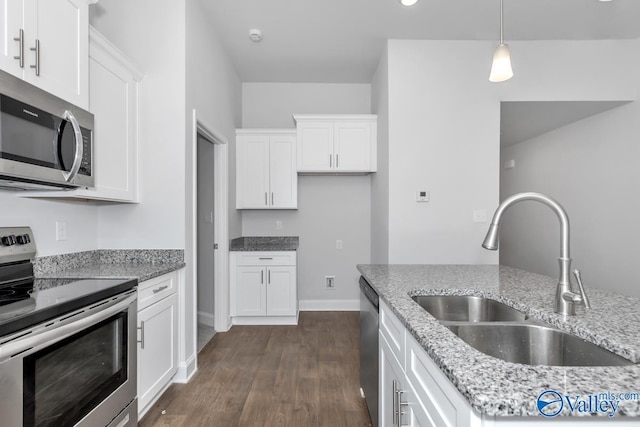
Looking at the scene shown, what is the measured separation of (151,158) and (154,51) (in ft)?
2.61

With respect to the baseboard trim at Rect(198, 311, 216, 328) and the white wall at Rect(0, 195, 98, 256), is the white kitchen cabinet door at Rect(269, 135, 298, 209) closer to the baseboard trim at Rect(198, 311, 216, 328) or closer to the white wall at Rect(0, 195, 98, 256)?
the baseboard trim at Rect(198, 311, 216, 328)

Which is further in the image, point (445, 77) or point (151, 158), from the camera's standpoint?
point (445, 77)

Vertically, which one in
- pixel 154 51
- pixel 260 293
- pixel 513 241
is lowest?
pixel 260 293

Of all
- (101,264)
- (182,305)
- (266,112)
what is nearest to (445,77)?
(266,112)

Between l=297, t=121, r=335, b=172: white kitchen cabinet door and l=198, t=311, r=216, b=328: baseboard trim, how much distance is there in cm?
206

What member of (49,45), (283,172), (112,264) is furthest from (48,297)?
(283,172)

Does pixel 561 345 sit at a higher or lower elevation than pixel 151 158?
lower

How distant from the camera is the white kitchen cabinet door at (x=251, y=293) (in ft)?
12.0

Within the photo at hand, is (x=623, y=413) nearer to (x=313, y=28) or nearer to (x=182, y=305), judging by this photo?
(x=182, y=305)

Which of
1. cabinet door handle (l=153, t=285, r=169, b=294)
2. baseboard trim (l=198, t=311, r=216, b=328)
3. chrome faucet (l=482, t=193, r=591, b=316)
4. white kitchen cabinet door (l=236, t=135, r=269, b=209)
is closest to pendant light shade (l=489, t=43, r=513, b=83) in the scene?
chrome faucet (l=482, t=193, r=591, b=316)

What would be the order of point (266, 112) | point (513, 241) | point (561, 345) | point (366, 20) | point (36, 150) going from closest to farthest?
1. point (561, 345)
2. point (36, 150)
3. point (366, 20)
4. point (266, 112)
5. point (513, 241)

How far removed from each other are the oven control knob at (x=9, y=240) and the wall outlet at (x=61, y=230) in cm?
34

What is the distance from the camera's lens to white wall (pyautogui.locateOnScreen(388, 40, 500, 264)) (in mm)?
3211

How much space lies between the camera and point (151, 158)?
2410 millimetres
